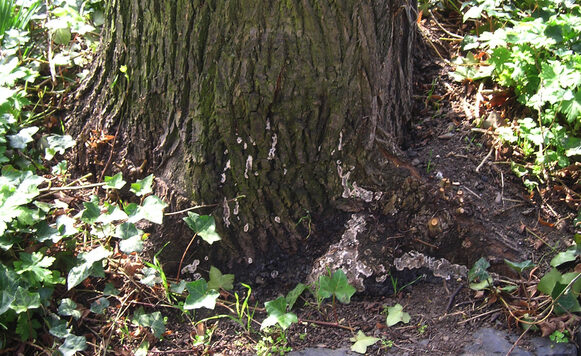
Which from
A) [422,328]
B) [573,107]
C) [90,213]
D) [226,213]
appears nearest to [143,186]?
[90,213]

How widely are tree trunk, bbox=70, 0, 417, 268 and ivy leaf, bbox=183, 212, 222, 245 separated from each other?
14 centimetres

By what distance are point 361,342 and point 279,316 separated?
36cm

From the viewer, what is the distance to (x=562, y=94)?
98.5 inches

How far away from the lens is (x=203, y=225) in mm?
2312

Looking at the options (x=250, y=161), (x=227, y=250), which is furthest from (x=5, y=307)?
(x=250, y=161)

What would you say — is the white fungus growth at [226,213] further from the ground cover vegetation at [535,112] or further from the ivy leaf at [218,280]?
the ground cover vegetation at [535,112]

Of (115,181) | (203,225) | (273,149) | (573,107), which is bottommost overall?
(203,225)

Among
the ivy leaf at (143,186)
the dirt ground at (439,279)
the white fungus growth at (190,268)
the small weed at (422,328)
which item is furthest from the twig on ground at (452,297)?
the ivy leaf at (143,186)

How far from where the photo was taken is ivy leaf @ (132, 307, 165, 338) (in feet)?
7.39

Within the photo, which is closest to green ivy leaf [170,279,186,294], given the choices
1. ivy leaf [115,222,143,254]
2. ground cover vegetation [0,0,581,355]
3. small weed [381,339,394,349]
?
ground cover vegetation [0,0,581,355]

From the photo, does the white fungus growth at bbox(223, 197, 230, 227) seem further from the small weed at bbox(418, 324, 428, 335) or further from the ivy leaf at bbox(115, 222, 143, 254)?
the small weed at bbox(418, 324, 428, 335)

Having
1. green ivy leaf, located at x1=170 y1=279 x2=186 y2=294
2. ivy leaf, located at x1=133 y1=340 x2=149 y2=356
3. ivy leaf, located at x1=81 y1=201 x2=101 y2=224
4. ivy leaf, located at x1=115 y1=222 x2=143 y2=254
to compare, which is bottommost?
ivy leaf, located at x1=133 y1=340 x2=149 y2=356

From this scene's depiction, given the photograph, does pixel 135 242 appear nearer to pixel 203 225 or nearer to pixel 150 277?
pixel 150 277

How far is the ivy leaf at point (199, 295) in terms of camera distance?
219 cm
